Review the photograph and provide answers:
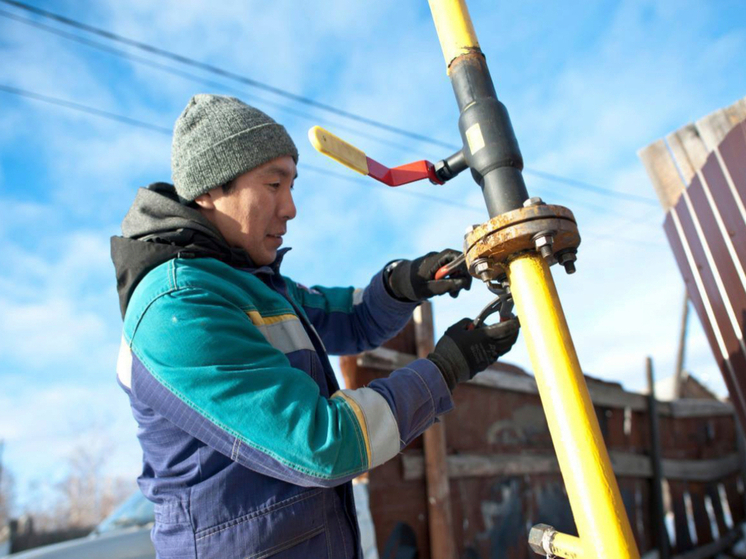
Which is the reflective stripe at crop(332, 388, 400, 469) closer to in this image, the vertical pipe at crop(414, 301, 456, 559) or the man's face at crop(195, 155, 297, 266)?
the man's face at crop(195, 155, 297, 266)

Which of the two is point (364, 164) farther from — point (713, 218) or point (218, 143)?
point (713, 218)

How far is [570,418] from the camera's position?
36.6 inches

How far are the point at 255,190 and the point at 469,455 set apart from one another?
254 centimetres

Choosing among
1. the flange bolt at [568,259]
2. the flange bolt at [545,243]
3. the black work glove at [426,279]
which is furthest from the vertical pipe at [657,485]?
the flange bolt at [545,243]

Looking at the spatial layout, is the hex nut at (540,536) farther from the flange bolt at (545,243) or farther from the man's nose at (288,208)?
the man's nose at (288,208)

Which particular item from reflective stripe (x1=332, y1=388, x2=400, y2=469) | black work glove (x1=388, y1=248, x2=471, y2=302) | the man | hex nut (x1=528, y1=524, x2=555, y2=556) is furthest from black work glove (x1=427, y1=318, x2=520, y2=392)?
hex nut (x1=528, y1=524, x2=555, y2=556)

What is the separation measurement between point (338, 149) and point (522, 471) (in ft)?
11.2

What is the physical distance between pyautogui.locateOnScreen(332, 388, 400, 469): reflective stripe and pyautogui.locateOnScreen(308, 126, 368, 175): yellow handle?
0.52m

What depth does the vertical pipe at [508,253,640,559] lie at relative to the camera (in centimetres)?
87

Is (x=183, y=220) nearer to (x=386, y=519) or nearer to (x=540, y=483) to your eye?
(x=386, y=519)

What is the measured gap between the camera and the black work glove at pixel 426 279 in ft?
5.86

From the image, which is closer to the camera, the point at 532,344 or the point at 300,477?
the point at 532,344

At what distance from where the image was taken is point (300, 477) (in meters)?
1.15

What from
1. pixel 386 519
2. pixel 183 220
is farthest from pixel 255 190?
pixel 386 519
